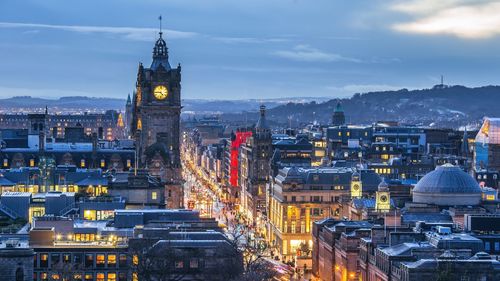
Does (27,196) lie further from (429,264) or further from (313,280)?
(429,264)

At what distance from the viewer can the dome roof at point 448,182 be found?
17875cm

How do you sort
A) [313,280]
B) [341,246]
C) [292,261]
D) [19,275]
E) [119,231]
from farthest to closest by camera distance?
[292,261], [313,280], [341,246], [119,231], [19,275]

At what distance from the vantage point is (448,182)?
7057 inches

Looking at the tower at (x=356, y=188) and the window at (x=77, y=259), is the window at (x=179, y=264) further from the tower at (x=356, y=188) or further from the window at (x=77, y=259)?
the tower at (x=356, y=188)

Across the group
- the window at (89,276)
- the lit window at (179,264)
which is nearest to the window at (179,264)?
the lit window at (179,264)

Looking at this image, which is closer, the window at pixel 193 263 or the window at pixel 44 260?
the window at pixel 193 263

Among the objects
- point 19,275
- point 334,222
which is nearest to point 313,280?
point 334,222

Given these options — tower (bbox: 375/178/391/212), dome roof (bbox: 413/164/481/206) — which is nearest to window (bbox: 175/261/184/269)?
tower (bbox: 375/178/391/212)

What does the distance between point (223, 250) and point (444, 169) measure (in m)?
54.3

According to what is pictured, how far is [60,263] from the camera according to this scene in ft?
449

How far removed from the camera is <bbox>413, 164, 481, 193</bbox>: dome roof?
586ft

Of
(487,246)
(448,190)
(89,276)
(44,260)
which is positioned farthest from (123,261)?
(448,190)

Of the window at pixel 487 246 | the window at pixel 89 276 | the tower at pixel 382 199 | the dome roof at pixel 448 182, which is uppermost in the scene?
the dome roof at pixel 448 182

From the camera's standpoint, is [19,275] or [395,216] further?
[395,216]
